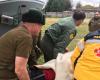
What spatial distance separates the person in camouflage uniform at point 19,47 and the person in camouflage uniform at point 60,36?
2.03 metres

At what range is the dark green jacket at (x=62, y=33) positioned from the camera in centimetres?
684

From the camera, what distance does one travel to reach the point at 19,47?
4.64m

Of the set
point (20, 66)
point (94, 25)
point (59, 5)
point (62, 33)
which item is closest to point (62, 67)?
point (94, 25)

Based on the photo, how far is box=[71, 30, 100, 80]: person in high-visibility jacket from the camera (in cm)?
447

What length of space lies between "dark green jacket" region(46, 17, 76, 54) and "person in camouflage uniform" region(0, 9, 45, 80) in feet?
6.60

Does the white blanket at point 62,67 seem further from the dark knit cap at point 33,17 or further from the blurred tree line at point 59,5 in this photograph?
the blurred tree line at point 59,5

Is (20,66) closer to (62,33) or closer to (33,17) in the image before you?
(33,17)

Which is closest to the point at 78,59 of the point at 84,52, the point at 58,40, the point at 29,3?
the point at 84,52

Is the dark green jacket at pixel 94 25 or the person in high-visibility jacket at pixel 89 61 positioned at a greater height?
the dark green jacket at pixel 94 25

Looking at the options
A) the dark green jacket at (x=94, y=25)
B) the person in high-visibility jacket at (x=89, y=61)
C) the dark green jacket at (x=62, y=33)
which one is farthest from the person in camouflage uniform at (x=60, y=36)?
the person in high-visibility jacket at (x=89, y=61)

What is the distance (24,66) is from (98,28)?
967mm

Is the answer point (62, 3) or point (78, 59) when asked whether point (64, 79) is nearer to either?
point (78, 59)

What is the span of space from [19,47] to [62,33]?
236 centimetres

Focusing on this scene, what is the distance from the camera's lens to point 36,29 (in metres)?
4.76
